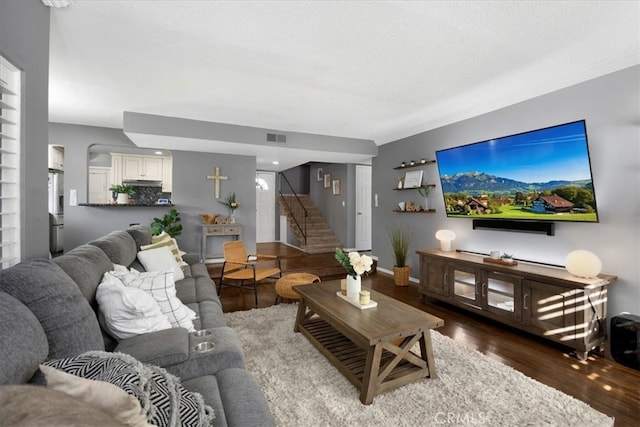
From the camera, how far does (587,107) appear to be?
9.30ft

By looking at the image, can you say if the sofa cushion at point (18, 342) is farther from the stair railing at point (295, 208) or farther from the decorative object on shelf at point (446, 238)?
the stair railing at point (295, 208)

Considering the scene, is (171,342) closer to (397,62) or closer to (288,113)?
(397,62)

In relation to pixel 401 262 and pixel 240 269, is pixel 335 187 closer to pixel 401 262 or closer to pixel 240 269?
pixel 401 262

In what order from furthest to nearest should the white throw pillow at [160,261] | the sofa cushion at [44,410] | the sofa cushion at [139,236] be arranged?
the sofa cushion at [139,236]
the white throw pillow at [160,261]
the sofa cushion at [44,410]

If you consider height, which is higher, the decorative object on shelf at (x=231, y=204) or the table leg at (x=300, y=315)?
the decorative object on shelf at (x=231, y=204)

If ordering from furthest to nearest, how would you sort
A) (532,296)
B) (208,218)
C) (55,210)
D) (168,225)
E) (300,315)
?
(55,210) → (208,218) → (168,225) → (300,315) → (532,296)

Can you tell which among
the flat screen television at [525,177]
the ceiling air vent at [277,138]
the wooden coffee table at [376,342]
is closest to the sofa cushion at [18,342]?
the wooden coffee table at [376,342]

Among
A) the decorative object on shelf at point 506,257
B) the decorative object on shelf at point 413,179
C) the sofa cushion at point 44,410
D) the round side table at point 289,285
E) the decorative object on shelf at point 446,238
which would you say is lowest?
the round side table at point 289,285

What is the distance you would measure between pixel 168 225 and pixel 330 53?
4232 mm

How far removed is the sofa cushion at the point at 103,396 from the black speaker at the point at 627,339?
2.38 m

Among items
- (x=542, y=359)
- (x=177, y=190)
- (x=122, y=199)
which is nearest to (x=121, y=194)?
(x=122, y=199)

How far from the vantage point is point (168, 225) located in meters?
5.31

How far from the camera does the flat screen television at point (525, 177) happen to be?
109 inches

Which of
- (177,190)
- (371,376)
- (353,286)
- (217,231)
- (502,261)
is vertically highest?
(177,190)
